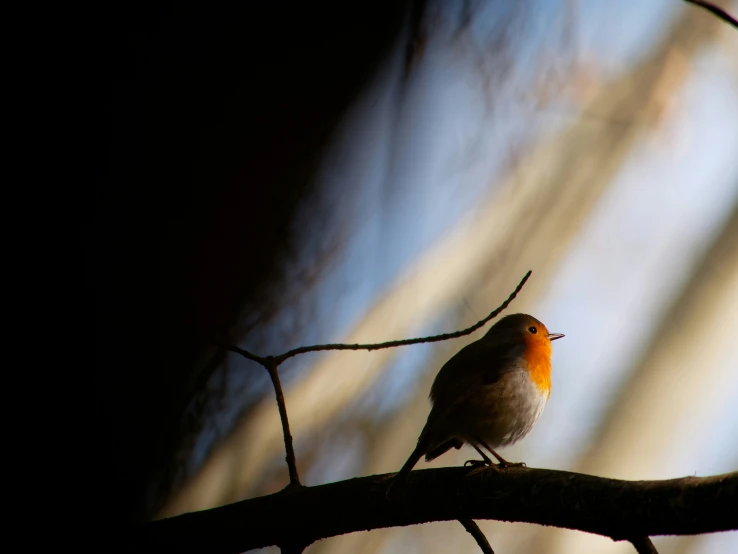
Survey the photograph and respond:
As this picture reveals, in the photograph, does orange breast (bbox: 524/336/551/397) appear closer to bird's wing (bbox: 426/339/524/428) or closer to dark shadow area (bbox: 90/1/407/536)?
bird's wing (bbox: 426/339/524/428)

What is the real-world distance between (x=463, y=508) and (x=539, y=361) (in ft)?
2.10

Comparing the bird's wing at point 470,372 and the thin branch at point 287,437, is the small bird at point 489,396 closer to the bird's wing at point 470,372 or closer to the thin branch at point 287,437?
the bird's wing at point 470,372

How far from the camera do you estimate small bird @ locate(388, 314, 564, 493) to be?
1.76m

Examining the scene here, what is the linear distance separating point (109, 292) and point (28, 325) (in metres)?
0.25

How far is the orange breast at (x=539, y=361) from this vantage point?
1839 millimetres

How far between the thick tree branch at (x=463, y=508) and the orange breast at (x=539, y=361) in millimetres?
525

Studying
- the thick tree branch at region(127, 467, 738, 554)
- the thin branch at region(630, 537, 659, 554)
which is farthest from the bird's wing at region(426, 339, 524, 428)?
the thin branch at region(630, 537, 659, 554)

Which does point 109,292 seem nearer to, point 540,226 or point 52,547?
point 52,547

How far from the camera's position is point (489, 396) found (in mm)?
1768

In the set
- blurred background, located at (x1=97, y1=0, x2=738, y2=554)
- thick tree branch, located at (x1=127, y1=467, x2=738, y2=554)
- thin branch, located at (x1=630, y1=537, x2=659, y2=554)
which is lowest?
thin branch, located at (x1=630, y1=537, x2=659, y2=554)

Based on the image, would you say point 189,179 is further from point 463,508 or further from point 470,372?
point 463,508

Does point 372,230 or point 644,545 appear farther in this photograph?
point 372,230

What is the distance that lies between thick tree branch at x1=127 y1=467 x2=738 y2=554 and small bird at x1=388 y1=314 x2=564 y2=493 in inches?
12.0

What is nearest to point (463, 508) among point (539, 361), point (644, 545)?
point (644, 545)
